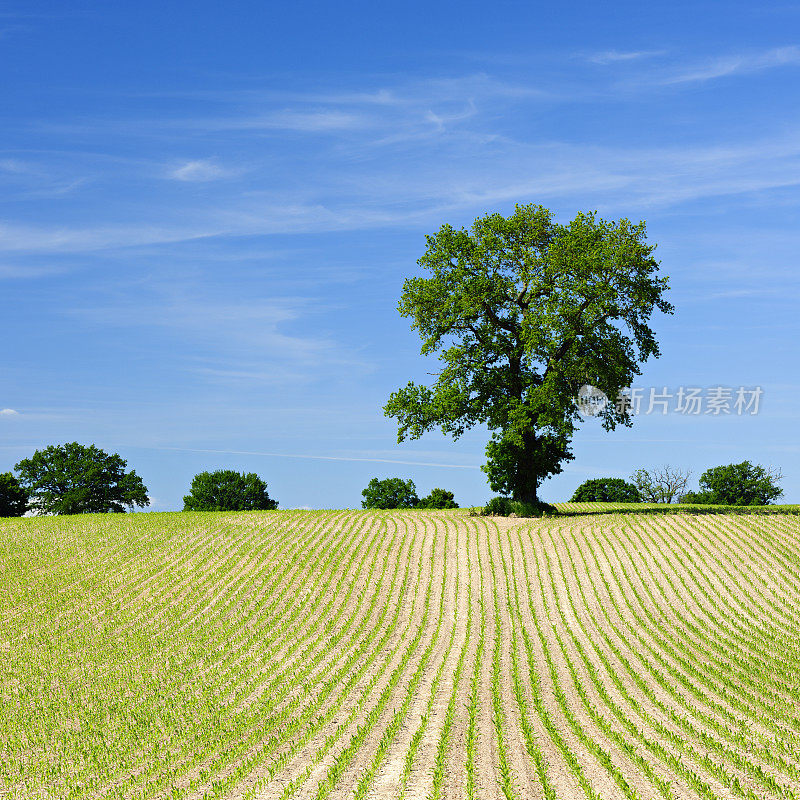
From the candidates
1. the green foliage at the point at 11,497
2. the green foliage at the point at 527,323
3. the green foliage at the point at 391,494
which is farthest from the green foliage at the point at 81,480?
the green foliage at the point at 527,323

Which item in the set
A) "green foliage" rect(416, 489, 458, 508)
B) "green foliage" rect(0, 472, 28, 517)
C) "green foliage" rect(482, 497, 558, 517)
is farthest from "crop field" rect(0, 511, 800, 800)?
"green foliage" rect(0, 472, 28, 517)

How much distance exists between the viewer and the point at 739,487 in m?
85.2

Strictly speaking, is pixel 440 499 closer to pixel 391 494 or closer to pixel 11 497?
pixel 391 494

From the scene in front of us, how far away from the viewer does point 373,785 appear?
14.6 meters

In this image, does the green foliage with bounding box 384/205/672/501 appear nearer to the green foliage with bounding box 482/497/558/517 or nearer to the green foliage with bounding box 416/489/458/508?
the green foliage with bounding box 482/497/558/517

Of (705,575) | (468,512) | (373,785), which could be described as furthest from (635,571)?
(373,785)

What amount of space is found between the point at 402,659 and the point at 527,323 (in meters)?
26.6

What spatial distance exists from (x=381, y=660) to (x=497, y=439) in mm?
27408

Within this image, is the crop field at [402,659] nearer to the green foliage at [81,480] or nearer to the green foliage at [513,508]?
the green foliage at [513,508]

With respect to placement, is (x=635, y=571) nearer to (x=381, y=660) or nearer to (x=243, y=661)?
(x=381, y=660)

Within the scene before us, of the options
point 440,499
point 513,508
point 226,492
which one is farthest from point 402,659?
point 226,492

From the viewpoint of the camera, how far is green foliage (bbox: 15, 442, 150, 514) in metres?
75.0

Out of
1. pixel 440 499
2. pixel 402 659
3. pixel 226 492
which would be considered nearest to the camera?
pixel 402 659

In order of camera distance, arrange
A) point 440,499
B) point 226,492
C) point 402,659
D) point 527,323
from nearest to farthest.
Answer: point 402,659 < point 527,323 < point 440,499 < point 226,492
